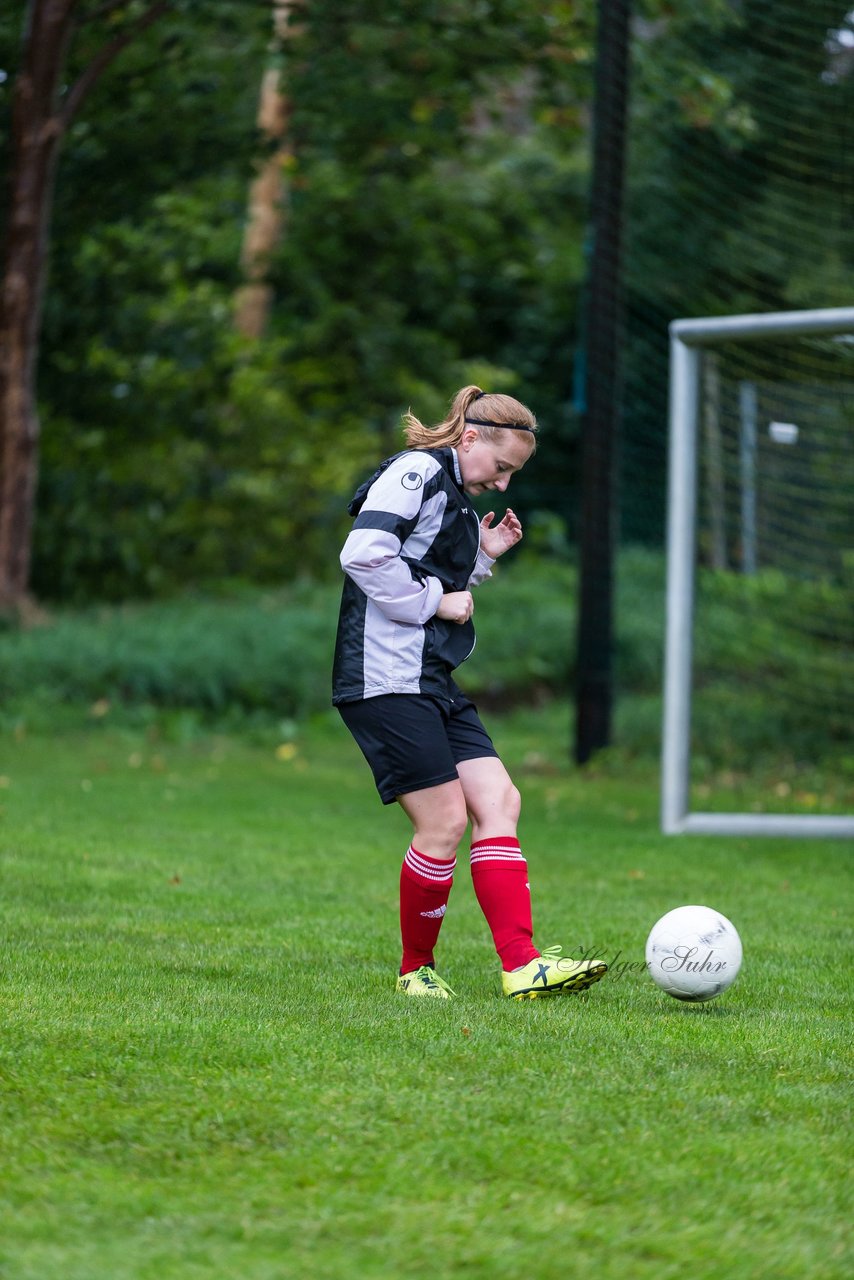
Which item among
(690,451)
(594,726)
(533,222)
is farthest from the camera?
(533,222)

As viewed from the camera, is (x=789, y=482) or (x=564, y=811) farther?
(x=789, y=482)

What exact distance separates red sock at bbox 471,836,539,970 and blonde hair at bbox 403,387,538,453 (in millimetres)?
1054

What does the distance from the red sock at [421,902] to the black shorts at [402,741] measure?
210 millimetres

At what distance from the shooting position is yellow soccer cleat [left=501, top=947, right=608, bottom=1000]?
412 centimetres

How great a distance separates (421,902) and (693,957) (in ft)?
2.34

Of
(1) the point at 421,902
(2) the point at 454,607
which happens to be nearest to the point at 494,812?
(1) the point at 421,902

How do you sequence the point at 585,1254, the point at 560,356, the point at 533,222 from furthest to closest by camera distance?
the point at 560,356
the point at 533,222
the point at 585,1254

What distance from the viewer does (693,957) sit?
407 cm

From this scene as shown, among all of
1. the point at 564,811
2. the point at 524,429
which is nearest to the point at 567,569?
the point at 564,811

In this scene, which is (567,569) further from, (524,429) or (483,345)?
(524,429)

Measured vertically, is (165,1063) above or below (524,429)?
below

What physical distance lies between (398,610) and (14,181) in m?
9.23

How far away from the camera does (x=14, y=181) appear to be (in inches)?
480

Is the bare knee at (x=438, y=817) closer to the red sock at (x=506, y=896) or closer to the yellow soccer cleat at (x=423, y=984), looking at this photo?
the red sock at (x=506, y=896)
